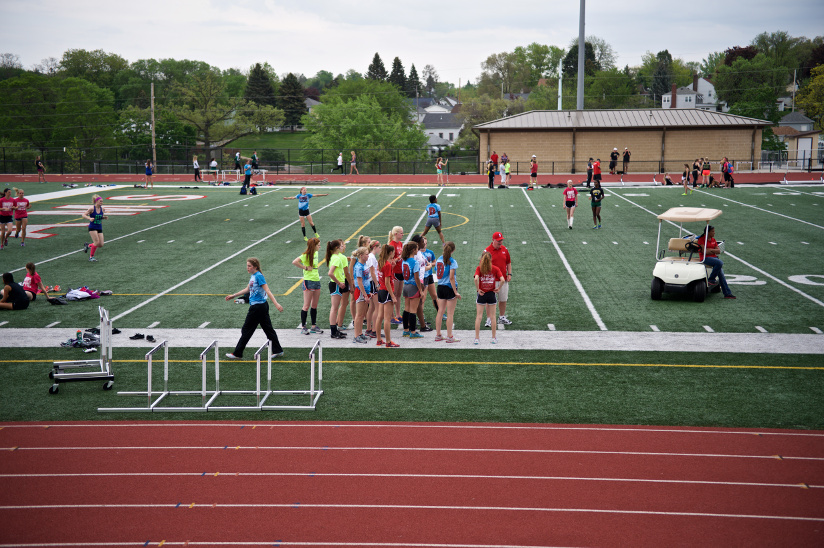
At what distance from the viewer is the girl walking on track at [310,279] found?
13.9m

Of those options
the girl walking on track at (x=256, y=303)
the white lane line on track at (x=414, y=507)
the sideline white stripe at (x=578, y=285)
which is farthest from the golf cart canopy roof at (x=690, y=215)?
the white lane line on track at (x=414, y=507)

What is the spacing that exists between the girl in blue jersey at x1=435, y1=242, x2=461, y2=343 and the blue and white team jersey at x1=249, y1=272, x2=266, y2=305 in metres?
3.34

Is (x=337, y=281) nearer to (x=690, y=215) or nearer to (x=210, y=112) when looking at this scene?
(x=690, y=215)

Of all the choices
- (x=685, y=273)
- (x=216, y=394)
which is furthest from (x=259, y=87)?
(x=216, y=394)

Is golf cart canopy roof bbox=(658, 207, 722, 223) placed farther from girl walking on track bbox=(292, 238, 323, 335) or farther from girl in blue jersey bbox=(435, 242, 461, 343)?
girl walking on track bbox=(292, 238, 323, 335)

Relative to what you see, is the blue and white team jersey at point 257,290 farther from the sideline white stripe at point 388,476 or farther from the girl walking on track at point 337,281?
the sideline white stripe at point 388,476

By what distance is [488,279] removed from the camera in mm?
13297

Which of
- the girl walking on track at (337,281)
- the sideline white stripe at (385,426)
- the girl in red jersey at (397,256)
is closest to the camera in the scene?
the sideline white stripe at (385,426)

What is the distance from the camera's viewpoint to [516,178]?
47000 mm

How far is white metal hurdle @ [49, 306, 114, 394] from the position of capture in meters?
11.4

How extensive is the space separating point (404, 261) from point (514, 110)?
105954 mm

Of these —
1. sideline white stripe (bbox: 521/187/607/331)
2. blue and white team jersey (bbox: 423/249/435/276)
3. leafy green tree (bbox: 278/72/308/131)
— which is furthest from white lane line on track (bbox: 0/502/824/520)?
leafy green tree (bbox: 278/72/308/131)

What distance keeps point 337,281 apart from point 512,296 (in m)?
5.65

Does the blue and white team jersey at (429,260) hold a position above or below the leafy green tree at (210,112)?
below
